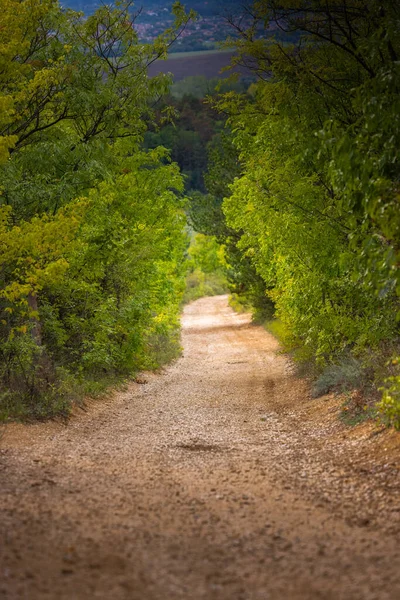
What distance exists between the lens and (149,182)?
1731 cm

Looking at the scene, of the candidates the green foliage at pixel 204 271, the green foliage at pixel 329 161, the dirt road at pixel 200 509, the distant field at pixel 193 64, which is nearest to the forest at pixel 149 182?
the green foliage at pixel 329 161

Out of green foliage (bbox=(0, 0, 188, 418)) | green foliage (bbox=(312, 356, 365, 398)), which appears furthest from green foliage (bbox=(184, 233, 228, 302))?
green foliage (bbox=(312, 356, 365, 398))

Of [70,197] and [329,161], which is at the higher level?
[70,197]

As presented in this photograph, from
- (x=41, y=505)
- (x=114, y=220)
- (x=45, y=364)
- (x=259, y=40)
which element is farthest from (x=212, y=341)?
(x=41, y=505)

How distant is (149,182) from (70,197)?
511 centimetres

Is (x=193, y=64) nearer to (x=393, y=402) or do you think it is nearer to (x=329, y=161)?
(x=329, y=161)

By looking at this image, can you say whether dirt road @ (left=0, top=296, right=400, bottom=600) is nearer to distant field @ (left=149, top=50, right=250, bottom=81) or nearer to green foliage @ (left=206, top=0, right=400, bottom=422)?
green foliage @ (left=206, top=0, right=400, bottom=422)

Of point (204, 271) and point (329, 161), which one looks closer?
point (329, 161)

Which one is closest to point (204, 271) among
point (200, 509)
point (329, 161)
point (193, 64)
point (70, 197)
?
point (70, 197)

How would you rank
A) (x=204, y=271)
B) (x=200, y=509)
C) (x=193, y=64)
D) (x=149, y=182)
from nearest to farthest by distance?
(x=200, y=509) → (x=149, y=182) → (x=204, y=271) → (x=193, y=64)

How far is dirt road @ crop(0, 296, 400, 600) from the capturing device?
4457 mm

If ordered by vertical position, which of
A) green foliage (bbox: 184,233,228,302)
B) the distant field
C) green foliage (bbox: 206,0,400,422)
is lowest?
green foliage (bbox: 184,233,228,302)

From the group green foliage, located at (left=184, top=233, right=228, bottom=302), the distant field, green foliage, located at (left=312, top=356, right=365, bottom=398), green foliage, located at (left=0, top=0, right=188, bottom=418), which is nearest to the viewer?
green foliage, located at (left=0, top=0, right=188, bottom=418)

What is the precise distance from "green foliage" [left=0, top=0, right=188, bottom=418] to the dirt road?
184 cm
